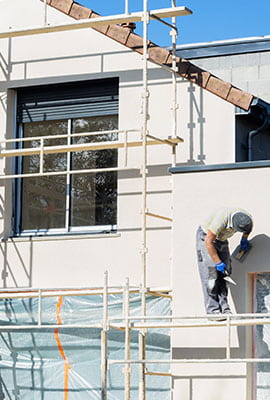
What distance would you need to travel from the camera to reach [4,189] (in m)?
13.5

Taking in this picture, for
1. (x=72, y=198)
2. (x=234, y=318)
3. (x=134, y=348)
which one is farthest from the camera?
(x=72, y=198)

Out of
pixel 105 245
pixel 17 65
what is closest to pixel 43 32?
pixel 17 65

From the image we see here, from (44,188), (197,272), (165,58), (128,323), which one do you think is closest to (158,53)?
(165,58)

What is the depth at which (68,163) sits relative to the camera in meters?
13.3

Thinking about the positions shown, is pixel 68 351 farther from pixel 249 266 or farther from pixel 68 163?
pixel 249 266

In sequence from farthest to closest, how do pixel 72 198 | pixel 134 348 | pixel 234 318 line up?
1. pixel 72 198
2. pixel 134 348
3. pixel 234 318

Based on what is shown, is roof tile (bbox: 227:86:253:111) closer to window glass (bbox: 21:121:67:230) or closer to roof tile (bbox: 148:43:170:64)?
roof tile (bbox: 148:43:170:64)

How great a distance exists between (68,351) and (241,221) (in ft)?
10.5

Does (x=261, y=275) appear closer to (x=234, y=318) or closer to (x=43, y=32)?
(x=234, y=318)

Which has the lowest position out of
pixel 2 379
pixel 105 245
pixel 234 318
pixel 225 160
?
pixel 2 379

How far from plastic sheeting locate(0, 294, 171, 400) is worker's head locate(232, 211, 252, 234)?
197cm

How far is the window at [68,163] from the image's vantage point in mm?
13125

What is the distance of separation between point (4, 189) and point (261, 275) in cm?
390

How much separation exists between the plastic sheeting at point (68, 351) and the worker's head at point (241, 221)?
1.97m
